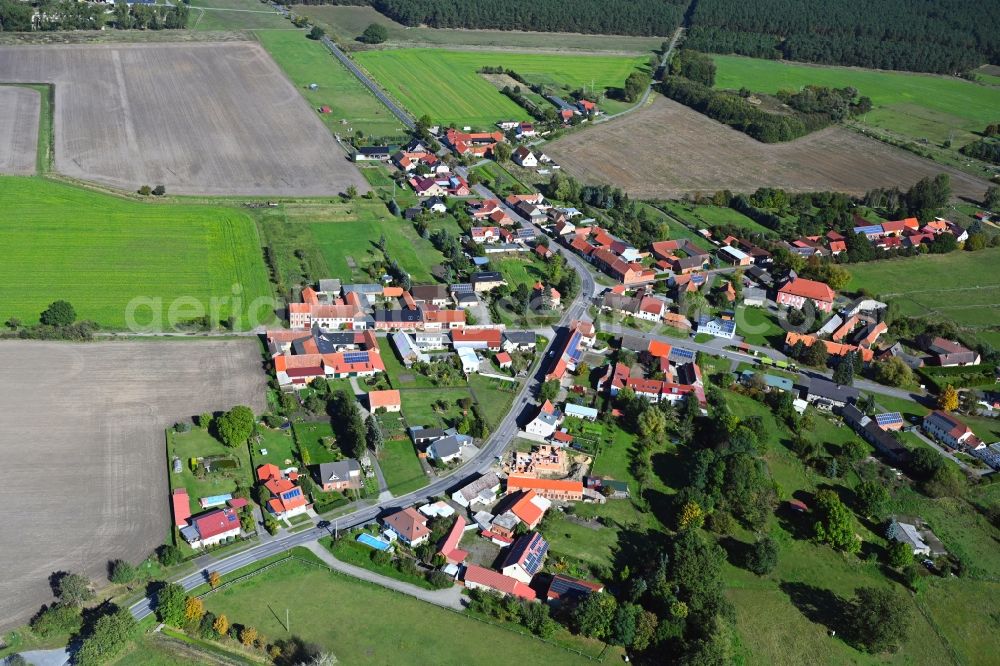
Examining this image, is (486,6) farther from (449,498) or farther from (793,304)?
(449,498)

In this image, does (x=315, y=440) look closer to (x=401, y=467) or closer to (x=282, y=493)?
(x=401, y=467)

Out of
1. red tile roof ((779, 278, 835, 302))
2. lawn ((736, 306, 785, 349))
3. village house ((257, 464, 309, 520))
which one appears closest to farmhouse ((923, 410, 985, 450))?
lawn ((736, 306, 785, 349))

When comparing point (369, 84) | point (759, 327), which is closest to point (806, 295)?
point (759, 327)

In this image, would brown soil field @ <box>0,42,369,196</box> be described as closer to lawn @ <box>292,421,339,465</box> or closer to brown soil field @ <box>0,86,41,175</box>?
brown soil field @ <box>0,86,41,175</box>

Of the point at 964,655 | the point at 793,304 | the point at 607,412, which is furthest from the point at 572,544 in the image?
the point at 793,304

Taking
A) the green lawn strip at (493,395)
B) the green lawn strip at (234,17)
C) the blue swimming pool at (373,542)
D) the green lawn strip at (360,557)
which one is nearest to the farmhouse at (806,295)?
the green lawn strip at (493,395)
